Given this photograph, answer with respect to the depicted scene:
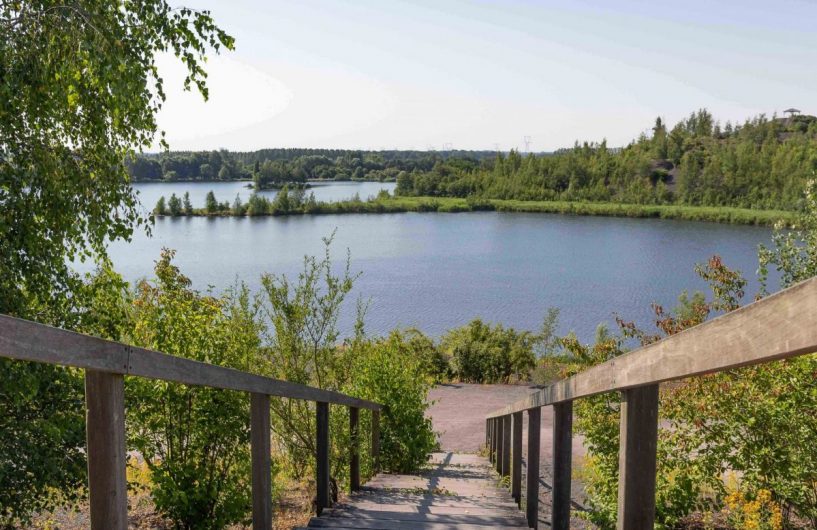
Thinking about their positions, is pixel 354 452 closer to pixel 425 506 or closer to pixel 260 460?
pixel 425 506

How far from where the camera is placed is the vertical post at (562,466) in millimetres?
3076

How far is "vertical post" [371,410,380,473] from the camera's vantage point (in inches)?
289

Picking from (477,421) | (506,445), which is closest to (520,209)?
(477,421)

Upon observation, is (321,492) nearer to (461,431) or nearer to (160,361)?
(160,361)

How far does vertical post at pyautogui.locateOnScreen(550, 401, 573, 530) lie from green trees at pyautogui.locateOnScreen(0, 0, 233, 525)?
3160mm

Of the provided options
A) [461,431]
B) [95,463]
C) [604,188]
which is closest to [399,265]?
[461,431]

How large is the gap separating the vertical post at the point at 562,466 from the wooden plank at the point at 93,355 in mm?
1444

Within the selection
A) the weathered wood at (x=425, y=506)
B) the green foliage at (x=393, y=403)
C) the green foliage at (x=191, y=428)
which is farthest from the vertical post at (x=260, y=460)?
the green foliage at (x=393, y=403)

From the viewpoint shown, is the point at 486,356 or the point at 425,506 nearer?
the point at 425,506

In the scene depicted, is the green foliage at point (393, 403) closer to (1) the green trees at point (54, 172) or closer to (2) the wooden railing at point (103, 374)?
(1) the green trees at point (54, 172)

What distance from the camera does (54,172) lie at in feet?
16.1

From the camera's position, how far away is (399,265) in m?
62.2

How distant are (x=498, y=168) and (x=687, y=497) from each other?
150 metres

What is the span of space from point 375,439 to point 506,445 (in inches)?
56.1
